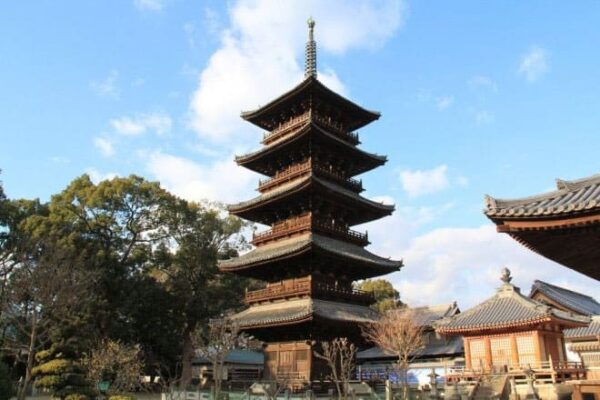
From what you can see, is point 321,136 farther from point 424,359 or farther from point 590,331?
point 590,331

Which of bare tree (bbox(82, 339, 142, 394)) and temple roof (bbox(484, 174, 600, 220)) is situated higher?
temple roof (bbox(484, 174, 600, 220))

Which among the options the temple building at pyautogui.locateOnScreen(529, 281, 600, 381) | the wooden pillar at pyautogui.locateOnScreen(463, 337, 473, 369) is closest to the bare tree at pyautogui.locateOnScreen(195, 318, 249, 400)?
the wooden pillar at pyautogui.locateOnScreen(463, 337, 473, 369)

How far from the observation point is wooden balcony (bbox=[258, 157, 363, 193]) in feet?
100

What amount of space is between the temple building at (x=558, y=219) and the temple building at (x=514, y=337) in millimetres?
16145

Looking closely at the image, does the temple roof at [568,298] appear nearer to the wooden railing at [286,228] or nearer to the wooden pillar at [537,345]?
the wooden pillar at [537,345]

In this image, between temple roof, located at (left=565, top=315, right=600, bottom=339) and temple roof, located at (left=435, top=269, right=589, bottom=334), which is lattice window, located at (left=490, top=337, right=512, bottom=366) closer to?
temple roof, located at (left=435, top=269, right=589, bottom=334)

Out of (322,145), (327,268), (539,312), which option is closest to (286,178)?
(322,145)

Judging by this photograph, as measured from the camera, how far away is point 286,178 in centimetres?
3150

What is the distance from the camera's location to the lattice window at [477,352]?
24.5 metres

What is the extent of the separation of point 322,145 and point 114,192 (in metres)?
19.4

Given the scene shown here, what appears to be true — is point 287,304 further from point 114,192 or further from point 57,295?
point 114,192

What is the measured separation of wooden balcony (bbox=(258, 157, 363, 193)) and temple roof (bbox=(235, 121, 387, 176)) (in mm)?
1441

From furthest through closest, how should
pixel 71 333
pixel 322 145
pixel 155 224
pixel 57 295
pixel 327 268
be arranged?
pixel 155 224 < pixel 322 145 < pixel 327 268 < pixel 57 295 < pixel 71 333

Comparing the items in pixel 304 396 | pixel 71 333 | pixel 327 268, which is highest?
pixel 327 268
